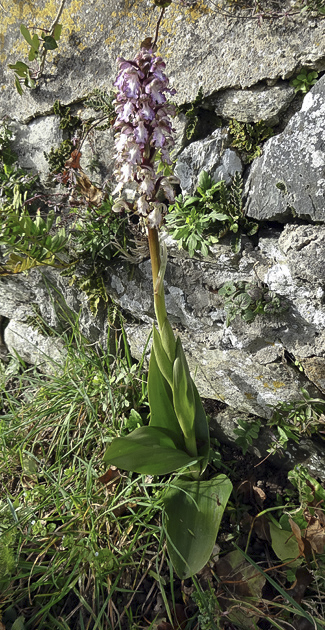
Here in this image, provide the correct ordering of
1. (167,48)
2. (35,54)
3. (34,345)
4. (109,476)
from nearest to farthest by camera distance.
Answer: (167,48)
(109,476)
(35,54)
(34,345)

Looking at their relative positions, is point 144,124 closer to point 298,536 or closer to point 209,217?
point 209,217

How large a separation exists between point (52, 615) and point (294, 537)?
1.00 meters

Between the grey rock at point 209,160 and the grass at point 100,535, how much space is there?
0.91m

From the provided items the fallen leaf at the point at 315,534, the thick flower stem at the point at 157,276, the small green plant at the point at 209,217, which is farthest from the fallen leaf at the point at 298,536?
the small green plant at the point at 209,217

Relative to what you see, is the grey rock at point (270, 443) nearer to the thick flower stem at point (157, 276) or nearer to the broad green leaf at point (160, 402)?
the broad green leaf at point (160, 402)

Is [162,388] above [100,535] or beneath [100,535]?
above

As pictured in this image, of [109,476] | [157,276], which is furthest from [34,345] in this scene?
[157,276]

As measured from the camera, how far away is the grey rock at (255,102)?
1604 millimetres

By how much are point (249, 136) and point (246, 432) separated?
1.29 m

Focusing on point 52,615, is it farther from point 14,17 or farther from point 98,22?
point 14,17

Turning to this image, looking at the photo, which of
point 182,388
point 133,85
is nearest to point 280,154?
point 133,85

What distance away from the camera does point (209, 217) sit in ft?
5.61

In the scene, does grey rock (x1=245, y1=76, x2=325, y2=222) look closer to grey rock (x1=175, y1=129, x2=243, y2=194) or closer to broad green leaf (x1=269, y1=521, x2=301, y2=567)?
grey rock (x1=175, y1=129, x2=243, y2=194)

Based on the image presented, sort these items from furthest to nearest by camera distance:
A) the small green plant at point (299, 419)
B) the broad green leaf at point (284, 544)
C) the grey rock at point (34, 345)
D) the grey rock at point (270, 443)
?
the grey rock at point (34, 345) → the grey rock at point (270, 443) → the small green plant at point (299, 419) → the broad green leaf at point (284, 544)
